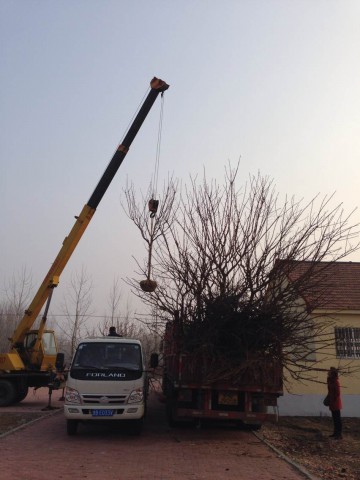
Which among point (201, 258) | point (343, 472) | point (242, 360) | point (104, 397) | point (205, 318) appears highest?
point (201, 258)

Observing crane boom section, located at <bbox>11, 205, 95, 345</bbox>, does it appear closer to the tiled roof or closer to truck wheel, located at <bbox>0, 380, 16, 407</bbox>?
truck wheel, located at <bbox>0, 380, 16, 407</bbox>

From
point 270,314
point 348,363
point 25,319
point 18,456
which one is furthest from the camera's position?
point 25,319

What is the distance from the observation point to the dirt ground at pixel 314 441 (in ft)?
27.1

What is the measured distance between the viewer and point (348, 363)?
15.4m

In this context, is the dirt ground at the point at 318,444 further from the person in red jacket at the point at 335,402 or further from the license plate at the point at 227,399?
the license plate at the point at 227,399

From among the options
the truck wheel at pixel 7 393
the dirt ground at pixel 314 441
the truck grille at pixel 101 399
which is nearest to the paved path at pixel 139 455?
the dirt ground at pixel 314 441

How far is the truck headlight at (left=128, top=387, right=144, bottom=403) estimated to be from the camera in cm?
969

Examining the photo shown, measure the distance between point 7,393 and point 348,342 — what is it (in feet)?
39.2

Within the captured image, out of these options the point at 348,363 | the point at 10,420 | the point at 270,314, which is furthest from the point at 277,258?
the point at 10,420

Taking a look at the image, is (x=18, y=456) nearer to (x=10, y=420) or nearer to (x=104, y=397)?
(x=104, y=397)

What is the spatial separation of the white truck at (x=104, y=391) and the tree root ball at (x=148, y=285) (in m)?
2.20

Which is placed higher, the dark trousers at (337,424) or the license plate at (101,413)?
the license plate at (101,413)

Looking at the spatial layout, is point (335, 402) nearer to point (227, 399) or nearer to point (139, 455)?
point (227, 399)

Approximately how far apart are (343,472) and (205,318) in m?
4.20
